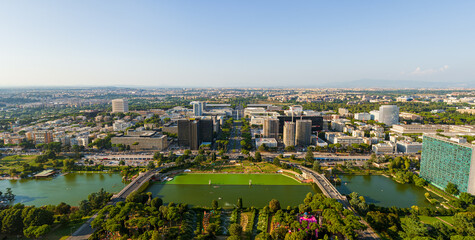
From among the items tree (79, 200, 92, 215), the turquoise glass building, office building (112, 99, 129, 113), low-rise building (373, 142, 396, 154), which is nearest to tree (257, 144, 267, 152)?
low-rise building (373, 142, 396, 154)

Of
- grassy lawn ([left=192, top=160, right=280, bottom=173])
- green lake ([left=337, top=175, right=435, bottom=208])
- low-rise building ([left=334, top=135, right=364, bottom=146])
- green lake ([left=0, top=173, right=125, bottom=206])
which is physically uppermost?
low-rise building ([left=334, top=135, right=364, bottom=146])

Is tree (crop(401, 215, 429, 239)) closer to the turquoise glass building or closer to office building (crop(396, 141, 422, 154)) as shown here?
the turquoise glass building

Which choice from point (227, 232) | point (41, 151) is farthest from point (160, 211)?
point (41, 151)

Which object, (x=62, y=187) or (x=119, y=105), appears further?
(x=119, y=105)

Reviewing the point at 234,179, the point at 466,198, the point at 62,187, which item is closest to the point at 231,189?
the point at 234,179

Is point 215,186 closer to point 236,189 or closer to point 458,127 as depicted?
point 236,189

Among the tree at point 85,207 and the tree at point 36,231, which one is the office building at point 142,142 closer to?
the tree at point 85,207

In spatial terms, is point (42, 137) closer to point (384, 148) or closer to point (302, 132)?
point (302, 132)
